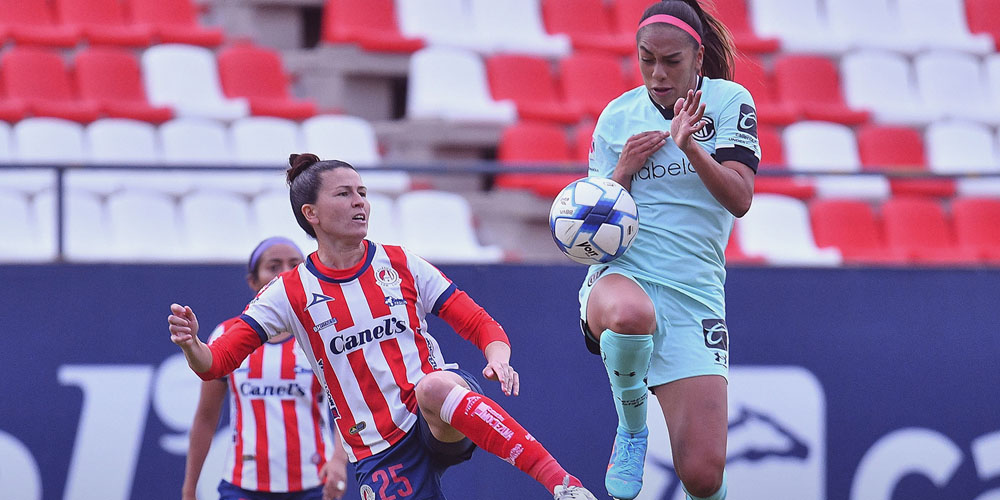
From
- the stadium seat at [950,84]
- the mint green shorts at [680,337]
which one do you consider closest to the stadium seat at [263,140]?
the mint green shorts at [680,337]

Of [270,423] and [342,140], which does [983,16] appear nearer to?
[342,140]

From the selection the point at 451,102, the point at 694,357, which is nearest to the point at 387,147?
the point at 451,102

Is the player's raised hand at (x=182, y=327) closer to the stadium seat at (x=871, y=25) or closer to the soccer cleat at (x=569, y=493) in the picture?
the soccer cleat at (x=569, y=493)

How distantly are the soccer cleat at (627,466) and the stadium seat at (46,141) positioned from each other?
17.0 ft

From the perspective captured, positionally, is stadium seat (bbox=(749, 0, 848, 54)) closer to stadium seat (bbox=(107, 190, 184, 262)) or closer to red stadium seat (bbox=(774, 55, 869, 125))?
red stadium seat (bbox=(774, 55, 869, 125))

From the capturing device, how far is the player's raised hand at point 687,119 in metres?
4.09

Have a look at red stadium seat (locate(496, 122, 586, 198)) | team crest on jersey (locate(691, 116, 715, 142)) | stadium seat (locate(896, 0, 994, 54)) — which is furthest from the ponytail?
stadium seat (locate(896, 0, 994, 54))

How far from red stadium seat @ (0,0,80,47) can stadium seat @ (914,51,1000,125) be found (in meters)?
7.20

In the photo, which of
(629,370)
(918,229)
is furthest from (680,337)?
(918,229)

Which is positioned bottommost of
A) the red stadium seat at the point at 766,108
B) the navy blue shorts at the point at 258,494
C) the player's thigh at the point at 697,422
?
the navy blue shorts at the point at 258,494

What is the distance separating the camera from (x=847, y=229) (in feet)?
29.2

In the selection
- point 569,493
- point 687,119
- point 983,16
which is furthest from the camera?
point 983,16

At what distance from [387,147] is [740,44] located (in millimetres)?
3328

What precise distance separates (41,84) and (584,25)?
453cm
